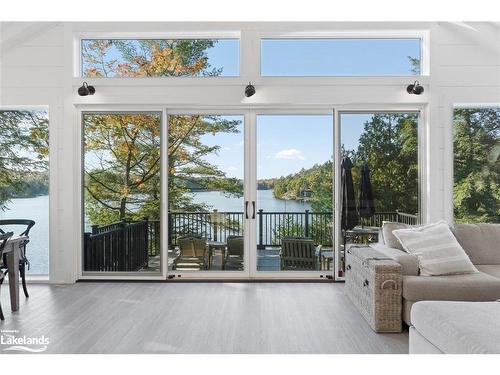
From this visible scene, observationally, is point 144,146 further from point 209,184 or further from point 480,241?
point 480,241

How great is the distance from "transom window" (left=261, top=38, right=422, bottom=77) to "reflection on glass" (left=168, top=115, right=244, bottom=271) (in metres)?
0.89

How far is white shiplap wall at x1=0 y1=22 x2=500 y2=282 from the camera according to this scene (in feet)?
16.5

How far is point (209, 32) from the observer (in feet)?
16.8

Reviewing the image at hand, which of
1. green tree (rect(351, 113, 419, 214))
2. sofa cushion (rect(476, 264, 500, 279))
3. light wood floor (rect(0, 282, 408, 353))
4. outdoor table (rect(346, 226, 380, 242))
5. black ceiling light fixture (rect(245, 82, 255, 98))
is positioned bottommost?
light wood floor (rect(0, 282, 408, 353))

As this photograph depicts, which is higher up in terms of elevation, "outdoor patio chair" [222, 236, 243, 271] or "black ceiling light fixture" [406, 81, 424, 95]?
"black ceiling light fixture" [406, 81, 424, 95]

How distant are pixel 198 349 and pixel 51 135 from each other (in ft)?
11.5

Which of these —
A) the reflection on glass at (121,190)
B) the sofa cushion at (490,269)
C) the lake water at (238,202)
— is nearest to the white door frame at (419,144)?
the lake water at (238,202)

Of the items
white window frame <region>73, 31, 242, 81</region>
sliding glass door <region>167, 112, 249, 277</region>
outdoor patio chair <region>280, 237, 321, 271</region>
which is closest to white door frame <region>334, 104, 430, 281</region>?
outdoor patio chair <region>280, 237, 321, 271</region>

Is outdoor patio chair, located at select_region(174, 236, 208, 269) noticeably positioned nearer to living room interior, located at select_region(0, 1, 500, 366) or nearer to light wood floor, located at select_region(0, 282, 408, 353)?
living room interior, located at select_region(0, 1, 500, 366)

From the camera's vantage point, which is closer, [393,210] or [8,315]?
[8,315]

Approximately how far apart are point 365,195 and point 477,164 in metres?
1.52

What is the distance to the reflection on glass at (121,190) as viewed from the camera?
5137 millimetres
